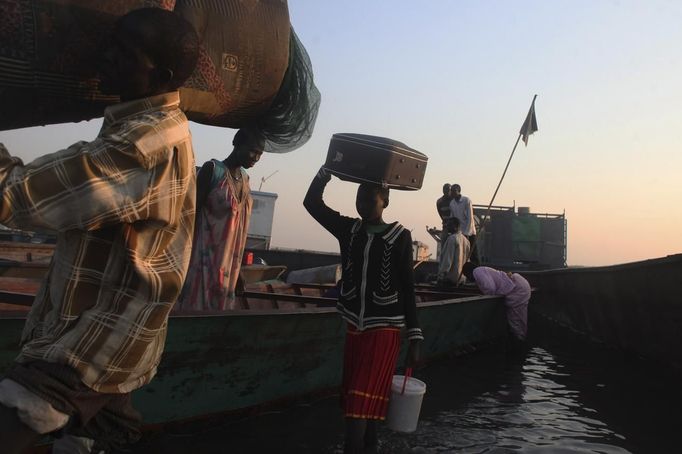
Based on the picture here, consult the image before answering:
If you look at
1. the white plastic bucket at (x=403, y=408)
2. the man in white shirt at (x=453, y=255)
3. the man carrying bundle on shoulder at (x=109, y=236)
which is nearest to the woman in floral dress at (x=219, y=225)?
the white plastic bucket at (x=403, y=408)

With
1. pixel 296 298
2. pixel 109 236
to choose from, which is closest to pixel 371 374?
pixel 109 236

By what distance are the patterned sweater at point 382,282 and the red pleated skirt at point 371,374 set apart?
69mm

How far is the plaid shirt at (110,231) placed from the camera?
1147 millimetres

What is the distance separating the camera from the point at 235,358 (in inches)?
143

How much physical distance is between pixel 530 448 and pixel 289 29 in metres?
3.62

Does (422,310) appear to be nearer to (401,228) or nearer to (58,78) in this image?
(401,228)

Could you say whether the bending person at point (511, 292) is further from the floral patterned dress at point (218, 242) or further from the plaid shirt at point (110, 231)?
the plaid shirt at point (110, 231)

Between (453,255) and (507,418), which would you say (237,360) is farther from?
(453,255)

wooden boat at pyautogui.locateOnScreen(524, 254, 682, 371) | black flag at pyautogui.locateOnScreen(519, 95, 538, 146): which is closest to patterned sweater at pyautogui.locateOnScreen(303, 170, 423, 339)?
wooden boat at pyautogui.locateOnScreen(524, 254, 682, 371)

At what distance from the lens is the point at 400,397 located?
311 cm

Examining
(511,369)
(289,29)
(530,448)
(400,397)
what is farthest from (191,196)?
(511,369)

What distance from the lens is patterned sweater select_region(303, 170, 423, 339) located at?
115 inches

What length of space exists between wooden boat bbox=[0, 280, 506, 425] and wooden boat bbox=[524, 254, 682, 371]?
3578 millimetres

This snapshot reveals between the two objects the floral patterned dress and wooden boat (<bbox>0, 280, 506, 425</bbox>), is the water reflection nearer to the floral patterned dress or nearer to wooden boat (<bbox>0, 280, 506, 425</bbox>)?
wooden boat (<bbox>0, 280, 506, 425</bbox>)
